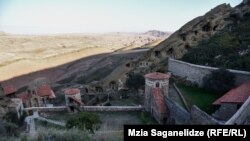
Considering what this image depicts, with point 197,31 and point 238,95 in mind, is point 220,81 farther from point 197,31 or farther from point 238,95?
point 197,31

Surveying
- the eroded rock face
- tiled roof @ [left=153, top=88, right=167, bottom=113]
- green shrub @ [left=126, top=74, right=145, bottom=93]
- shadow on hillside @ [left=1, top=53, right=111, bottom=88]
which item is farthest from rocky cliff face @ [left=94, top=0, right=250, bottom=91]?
shadow on hillside @ [left=1, top=53, right=111, bottom=88]

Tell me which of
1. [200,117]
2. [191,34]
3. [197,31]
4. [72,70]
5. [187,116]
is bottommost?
[72,70]

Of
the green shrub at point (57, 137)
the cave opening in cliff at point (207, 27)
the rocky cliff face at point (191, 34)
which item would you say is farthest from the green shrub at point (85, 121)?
the cave opening in cliff at point (207, 27)

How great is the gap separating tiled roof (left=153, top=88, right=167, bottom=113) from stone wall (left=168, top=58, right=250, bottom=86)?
6020mm

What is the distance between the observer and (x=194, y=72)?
1503 inches

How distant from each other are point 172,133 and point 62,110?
94.7 feet

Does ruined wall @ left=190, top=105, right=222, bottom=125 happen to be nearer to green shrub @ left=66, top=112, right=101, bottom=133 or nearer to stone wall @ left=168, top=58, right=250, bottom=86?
green shrub @ left=66, top=112, right=101, bottom=133

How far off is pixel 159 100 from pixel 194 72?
8.01 m

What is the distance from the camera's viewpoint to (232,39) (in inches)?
1769

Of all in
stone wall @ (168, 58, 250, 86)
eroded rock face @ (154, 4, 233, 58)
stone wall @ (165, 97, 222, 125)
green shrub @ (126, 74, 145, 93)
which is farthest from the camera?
eroded rock face @ (154, 4, 233, 58)

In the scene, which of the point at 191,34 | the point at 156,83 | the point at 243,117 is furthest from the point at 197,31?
the point at 243,117

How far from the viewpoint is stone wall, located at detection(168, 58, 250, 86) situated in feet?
106

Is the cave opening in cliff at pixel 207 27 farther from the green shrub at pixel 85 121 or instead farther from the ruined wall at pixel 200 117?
the green shrub at pixel 85 121

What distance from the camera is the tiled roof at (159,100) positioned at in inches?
1211
